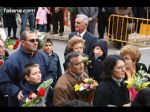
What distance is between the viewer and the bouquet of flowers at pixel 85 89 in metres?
5.86

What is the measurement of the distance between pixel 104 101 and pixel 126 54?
1.64 meters

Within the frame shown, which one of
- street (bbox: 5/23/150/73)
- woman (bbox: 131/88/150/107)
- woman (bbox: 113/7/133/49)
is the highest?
woman (bbox: 131/88/150/107)

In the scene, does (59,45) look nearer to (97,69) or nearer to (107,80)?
(97,69)

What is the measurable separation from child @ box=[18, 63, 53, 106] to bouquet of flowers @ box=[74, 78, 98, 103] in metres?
0.41

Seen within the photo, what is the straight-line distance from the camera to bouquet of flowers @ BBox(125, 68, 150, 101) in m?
5.72

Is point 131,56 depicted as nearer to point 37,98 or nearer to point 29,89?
point 29,89

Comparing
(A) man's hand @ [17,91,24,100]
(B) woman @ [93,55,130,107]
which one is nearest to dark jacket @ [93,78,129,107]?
(B) woman @ [93,55,130,107]

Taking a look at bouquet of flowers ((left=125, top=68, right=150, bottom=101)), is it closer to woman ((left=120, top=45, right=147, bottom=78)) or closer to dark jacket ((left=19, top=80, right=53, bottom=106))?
woman ((left=120, top=45, right=147, bottom=78))

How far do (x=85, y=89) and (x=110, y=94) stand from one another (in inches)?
24.0

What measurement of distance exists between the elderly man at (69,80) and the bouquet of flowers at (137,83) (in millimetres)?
698

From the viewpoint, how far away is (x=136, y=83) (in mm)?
5910

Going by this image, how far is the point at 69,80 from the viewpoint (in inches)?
234
